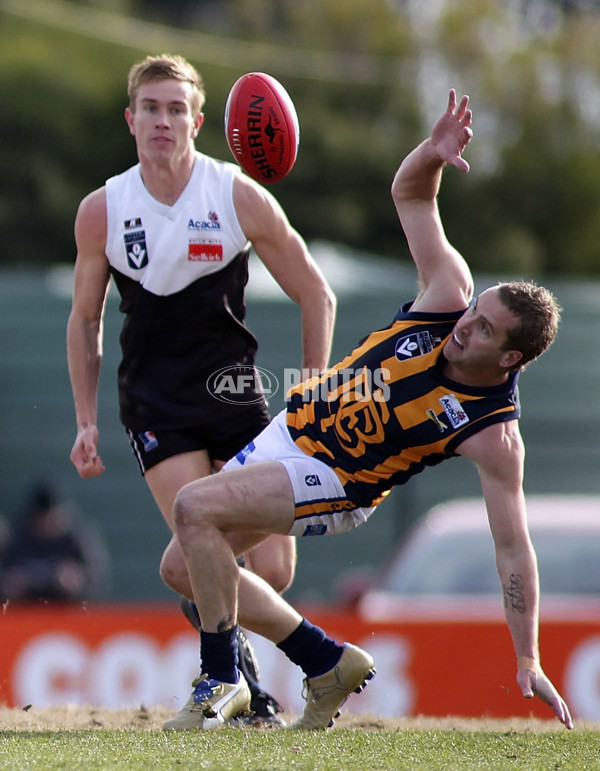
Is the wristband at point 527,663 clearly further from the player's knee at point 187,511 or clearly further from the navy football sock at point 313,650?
the player's knee at point 187,511

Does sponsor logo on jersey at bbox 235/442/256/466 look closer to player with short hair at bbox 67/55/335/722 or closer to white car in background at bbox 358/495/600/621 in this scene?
player with short hair at bbox 67/55/335/722

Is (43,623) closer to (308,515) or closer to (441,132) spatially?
(308,515)

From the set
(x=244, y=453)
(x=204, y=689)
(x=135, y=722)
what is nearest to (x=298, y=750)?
(x=204, y=689)

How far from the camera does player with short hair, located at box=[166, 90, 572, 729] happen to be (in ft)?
16.5

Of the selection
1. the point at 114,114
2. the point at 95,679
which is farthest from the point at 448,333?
the point at 114,114

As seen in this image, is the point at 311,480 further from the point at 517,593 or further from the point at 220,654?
the point at 517,593

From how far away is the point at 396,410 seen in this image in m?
5.11

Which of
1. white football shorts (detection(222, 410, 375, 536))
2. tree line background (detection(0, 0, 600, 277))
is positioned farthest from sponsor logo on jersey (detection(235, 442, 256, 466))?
tree line background (detection(0, 0, 600, 277))

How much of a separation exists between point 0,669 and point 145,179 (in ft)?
13.1

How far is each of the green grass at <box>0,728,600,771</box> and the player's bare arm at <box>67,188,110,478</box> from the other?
1.20 metres

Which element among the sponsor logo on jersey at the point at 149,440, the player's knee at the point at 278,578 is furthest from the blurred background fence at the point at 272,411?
the sponsor logo on jersey at the point at 149,440

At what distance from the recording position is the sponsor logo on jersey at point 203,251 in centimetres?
573

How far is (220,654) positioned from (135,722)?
107 cm

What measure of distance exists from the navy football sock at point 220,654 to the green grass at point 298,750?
8.5 inches
